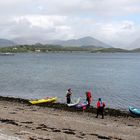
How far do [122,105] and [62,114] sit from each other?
17.6 metres

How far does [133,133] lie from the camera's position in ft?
93.1

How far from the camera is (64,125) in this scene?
1193 inches

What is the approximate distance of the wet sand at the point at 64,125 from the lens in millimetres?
25981

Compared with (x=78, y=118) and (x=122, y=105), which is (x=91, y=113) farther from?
(x=122, y=105)

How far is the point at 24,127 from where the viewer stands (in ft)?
93.5

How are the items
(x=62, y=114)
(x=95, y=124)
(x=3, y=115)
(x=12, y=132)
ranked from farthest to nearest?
1. (x=62, y=114)
2. (x=3, y=115)
3. (x=95, y=124)
4. (x=12, y=132)

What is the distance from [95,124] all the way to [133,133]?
4233 millimetres

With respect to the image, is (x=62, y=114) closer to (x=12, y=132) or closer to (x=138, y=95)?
(x=12, y=132)

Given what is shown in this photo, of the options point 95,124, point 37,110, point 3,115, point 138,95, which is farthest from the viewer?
point 138,95

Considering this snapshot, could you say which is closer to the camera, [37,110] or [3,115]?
[3,115]

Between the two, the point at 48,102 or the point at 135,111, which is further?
the point at 48,102

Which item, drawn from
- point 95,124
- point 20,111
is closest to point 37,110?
point 20,111

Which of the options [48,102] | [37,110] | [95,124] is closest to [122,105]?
[48,102]

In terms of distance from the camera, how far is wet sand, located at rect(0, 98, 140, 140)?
25981mm
